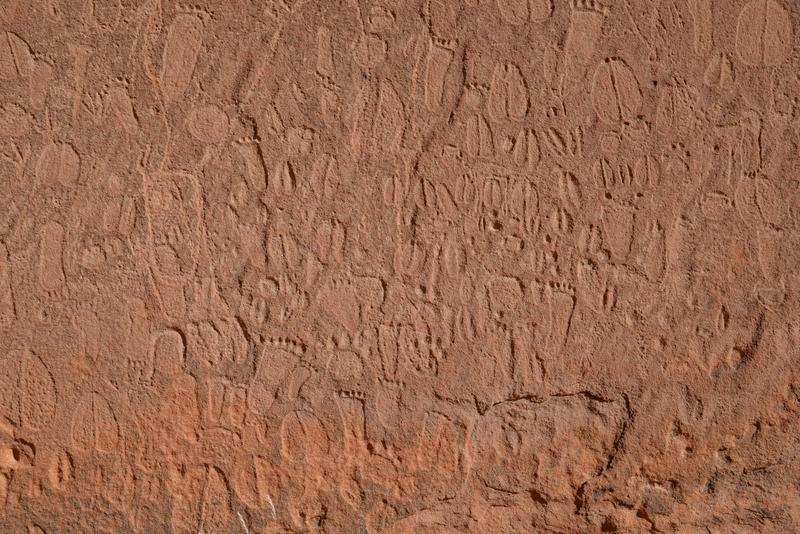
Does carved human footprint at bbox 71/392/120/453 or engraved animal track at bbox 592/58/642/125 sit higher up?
→ engraved animal track at bbox 592/58/642/125

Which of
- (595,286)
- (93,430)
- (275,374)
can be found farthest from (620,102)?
(93,430)

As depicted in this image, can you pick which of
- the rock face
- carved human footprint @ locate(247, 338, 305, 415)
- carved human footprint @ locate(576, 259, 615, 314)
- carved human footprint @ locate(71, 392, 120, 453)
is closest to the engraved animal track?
the rock face

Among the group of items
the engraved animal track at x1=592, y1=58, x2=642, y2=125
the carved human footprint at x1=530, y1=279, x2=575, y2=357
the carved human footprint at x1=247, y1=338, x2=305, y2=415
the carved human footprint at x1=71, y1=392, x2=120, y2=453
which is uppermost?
the engraved animal track at x1=592, y1=58, x2=642, y2=125

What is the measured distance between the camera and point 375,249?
6.84 feet

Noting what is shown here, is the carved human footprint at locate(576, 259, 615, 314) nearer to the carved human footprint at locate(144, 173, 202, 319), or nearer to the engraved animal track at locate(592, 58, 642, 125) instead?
the engraved animal track at locate(592, 58, 642, 125)

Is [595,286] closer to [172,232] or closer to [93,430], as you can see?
[172,232]

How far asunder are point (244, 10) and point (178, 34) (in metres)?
0.15

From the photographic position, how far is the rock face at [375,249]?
81.8 inches

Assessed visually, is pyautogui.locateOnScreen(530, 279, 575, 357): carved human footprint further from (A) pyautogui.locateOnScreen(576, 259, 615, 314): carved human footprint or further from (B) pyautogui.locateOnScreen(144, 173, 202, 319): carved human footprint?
(B) pyautogui.locateOnScreen(144, 173, 202, 319): carved human footprint

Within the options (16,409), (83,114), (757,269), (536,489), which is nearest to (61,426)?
(16,409)

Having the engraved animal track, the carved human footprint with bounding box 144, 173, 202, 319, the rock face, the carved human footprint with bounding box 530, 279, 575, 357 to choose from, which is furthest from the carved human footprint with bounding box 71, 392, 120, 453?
the engraved animal track

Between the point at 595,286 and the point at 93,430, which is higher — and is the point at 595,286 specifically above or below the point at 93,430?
above

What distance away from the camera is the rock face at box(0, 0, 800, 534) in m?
2.08

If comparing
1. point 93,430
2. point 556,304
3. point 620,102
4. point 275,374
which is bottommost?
point 93,430
